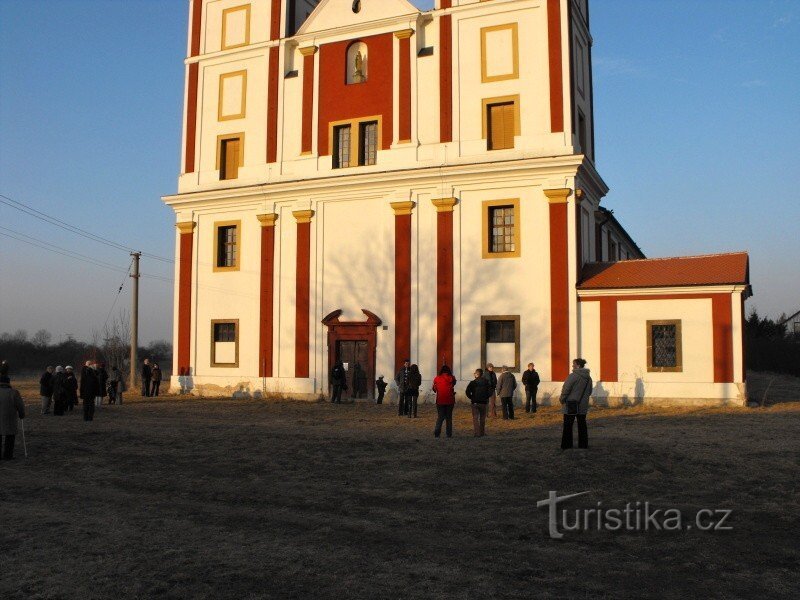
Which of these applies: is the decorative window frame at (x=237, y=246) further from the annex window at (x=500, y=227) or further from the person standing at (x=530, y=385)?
the person standing at (x=530, y=385)

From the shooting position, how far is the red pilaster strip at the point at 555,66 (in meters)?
24.7

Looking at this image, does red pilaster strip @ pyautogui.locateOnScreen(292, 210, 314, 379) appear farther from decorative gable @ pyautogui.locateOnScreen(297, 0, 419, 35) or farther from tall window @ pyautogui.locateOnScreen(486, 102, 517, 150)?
decorative gable @ pyautogui.locateOnScreen(297, 0, 419, 35)

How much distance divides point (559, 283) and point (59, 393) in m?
15.8

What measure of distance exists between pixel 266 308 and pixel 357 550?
21.4 meters

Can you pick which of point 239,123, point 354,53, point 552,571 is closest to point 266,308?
point 239,123

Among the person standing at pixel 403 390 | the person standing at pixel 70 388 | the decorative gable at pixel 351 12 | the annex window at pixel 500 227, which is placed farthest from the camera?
the decorative gable at pixel 351 12

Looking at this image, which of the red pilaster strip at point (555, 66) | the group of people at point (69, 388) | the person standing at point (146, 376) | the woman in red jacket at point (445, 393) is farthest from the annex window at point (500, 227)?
the person standing at point (146, 376)

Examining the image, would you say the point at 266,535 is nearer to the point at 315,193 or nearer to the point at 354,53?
the point at 315,193

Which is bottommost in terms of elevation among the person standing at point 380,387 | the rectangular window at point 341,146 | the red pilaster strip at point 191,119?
the person standing at point 380,387

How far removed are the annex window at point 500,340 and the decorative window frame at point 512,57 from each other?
28.0ft

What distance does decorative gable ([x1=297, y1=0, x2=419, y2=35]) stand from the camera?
2730 cm

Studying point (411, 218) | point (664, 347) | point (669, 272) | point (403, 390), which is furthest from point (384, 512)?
point (411, 218)

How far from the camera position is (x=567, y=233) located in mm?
24094

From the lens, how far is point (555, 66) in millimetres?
24859
